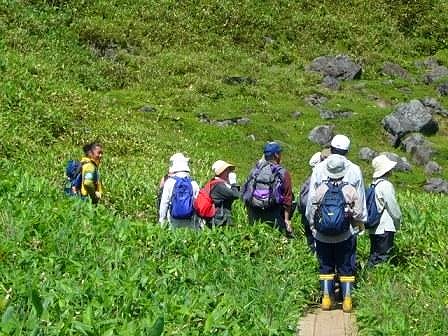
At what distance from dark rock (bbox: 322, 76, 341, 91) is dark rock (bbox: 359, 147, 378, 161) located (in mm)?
6178

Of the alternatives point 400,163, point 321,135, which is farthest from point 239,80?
point 400,163

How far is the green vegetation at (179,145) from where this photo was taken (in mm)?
5941

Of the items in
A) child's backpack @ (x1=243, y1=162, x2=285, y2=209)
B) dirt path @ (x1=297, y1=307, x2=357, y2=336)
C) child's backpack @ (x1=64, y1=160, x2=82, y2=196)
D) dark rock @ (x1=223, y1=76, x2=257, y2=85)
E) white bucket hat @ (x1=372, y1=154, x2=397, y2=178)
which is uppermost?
white bucket hat @ (x1=372, y1=154, x2=397, y2=178)

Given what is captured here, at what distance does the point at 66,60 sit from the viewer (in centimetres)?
2927

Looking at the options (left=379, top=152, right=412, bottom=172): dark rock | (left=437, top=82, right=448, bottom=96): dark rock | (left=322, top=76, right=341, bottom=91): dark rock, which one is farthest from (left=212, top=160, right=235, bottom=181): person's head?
(left=437, top=82, right=448, bottom=96): dark rock

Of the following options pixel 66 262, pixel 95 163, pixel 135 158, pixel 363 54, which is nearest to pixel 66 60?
pixel 135 158

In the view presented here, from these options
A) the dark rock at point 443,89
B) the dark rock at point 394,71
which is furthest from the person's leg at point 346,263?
the dark rock at point 394,71

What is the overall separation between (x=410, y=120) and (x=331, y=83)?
4.78m

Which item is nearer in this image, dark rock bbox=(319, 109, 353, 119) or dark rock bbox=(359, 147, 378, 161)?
dark rock bbox=(359, 147, 378, 161)

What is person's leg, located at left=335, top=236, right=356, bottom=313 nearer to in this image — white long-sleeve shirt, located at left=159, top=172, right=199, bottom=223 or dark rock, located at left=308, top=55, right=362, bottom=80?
white long-sleeve shirt, located at left=159, top=172, right=199, bottom=223

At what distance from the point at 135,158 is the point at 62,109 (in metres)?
4.44

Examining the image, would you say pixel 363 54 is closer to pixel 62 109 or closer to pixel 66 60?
pixel 66 60

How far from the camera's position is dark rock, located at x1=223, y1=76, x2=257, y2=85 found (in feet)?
97.8

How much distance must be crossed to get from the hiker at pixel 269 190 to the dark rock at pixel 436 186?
12.6 metres
